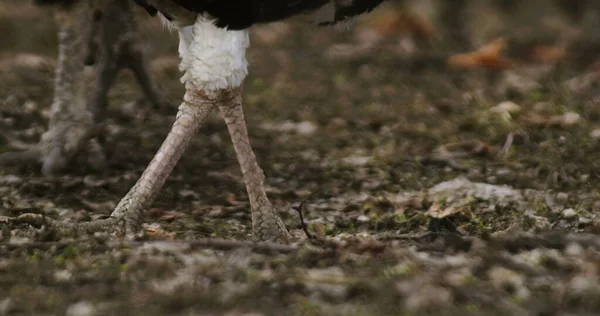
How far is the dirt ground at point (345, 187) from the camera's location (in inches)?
142

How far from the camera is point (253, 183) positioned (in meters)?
4.63

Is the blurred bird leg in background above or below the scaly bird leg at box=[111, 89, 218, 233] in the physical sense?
above

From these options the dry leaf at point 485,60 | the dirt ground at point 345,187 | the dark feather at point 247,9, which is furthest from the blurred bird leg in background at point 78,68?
the dry leaf at point 485,60

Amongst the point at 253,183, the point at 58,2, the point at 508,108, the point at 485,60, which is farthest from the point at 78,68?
the point at 485,60

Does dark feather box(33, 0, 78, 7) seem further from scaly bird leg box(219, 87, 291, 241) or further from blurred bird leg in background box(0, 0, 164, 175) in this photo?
scaly bird leg box(219, 87, 291, 241)

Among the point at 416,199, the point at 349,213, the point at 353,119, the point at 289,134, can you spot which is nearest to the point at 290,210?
the point at 349,213

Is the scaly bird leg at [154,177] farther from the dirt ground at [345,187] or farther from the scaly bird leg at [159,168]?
the dirt ground at [345,187]

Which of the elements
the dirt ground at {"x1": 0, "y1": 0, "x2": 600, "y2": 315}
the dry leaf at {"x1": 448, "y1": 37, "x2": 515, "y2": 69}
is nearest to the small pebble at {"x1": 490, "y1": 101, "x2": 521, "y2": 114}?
the dirt ground at {"x1": 0, "y1": 0, "x2": 600, "y2": 315}

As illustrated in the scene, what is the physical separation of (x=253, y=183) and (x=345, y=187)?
4.39 ft

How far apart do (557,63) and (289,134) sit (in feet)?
10.9

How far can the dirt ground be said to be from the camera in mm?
3613

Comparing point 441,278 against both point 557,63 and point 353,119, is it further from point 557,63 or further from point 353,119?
point 557,63

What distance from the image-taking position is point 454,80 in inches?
344

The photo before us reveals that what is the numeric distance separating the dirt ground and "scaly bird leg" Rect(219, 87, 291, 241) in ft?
0.94
